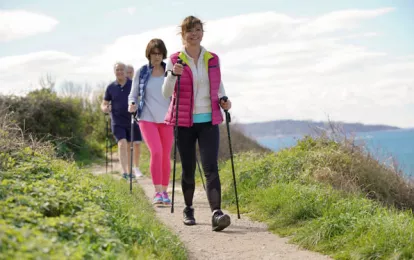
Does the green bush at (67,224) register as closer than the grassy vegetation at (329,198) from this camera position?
Yes

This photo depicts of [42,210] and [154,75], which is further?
[154,75]

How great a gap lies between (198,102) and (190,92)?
6.4 inches

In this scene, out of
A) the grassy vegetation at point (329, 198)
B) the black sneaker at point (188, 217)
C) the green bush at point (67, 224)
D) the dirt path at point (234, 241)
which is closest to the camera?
the green bush at point (67, 224)

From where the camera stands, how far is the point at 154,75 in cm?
939

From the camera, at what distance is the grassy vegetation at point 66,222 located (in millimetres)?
4039

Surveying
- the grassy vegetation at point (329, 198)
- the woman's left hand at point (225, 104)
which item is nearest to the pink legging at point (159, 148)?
the grassy vegetation at point (329, 198)

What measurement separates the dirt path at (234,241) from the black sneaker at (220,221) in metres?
0.07

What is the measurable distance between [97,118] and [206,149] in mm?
17263

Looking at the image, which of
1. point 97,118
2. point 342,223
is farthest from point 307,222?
point 97,118

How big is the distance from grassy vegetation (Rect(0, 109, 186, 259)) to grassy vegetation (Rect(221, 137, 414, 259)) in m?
1.69

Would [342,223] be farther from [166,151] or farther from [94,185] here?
[166,151]

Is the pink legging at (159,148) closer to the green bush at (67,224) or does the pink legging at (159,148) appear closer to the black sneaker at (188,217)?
the black sneaker at (188,217)

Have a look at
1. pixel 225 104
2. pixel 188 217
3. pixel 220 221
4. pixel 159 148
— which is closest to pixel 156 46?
pixel 159 148

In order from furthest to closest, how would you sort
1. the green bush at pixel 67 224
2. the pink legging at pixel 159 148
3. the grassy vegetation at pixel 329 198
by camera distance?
the pink legging at pixel 159 148 → the grassy vegetation at pixel 329 198 → the green bush at pixel 67 224
